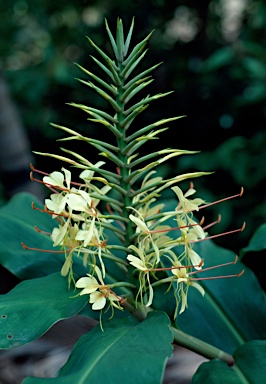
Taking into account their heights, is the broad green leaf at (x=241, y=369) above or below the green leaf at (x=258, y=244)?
below

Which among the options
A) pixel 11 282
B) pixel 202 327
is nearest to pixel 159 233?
pixel 202 327

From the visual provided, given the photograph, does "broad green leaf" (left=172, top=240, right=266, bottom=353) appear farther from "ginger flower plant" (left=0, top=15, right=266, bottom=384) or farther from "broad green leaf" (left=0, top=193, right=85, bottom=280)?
"broad green leaf" (left=0, top=193, right=85, bottom=280)

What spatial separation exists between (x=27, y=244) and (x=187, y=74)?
8.39 feet

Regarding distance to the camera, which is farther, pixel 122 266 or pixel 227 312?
pixel 227 312

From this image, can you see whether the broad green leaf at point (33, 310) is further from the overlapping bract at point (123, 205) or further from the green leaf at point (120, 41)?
the green leaf at point (120, 41)

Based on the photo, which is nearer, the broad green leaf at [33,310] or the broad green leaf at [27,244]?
the broad green leaf at [33,310]

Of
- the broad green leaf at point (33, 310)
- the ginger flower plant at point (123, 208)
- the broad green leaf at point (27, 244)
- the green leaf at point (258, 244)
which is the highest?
the ginger flower plant at point (123, 208)

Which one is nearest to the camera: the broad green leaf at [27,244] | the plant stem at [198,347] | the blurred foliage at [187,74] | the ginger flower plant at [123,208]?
the ginger flower plant at [123,208]

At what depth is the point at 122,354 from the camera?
0.75 metres

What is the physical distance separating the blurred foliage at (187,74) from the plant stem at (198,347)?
4.68ft

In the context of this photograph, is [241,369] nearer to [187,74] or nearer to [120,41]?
[120,41]

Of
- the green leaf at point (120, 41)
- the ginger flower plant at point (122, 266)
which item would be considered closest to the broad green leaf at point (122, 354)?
the ginger flower plant at point (122, 266)

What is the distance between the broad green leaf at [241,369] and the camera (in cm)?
88

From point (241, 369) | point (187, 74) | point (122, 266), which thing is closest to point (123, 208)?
point (122, 266)
